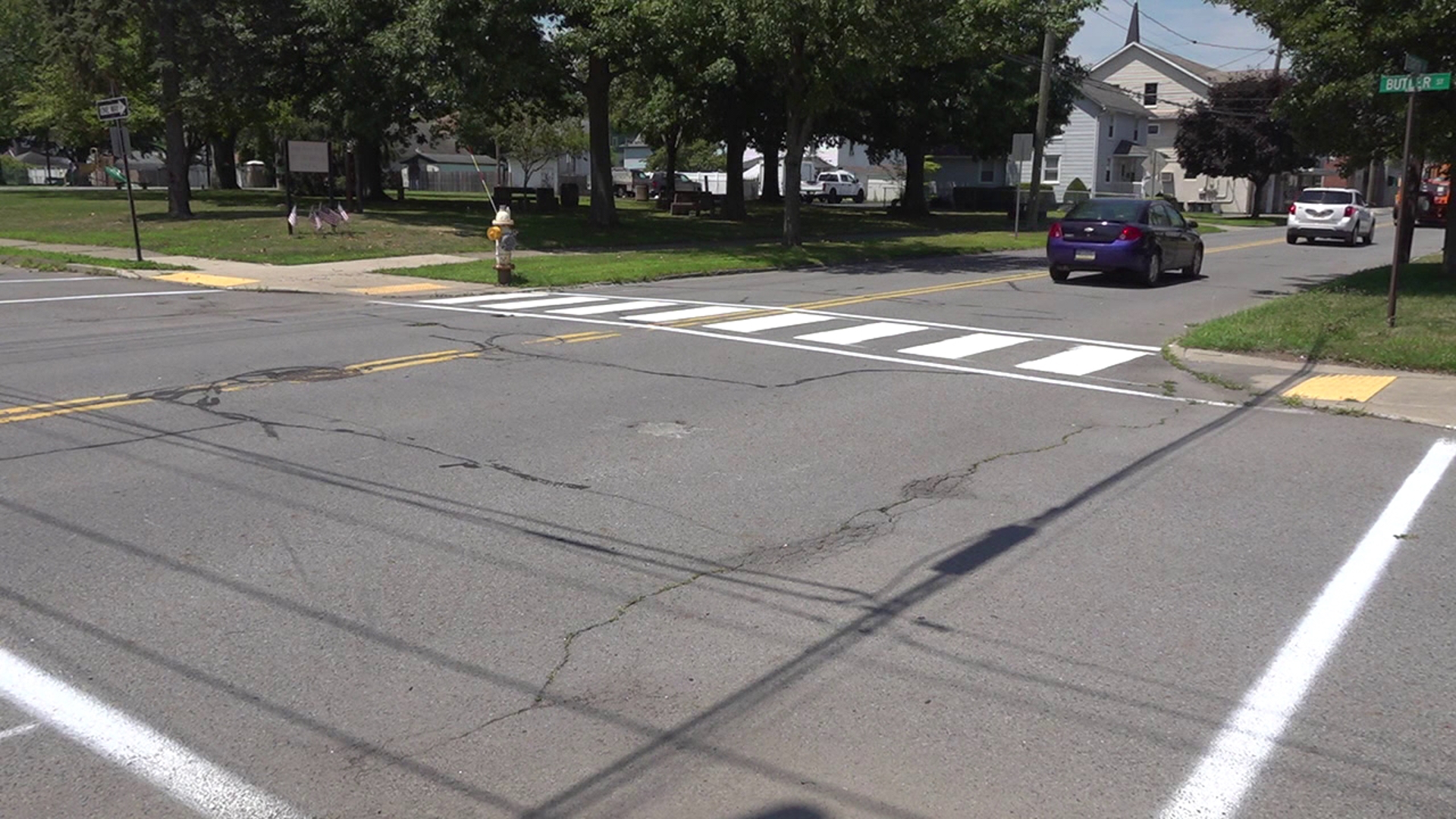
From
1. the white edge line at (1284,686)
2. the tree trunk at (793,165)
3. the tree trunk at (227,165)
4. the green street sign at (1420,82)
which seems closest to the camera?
the white edge line at (1284,686)

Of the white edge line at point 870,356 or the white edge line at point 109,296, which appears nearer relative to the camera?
the white edge line at point 870,356

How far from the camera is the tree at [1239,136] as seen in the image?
57125mm

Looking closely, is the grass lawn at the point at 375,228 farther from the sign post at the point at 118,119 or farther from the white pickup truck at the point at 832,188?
the white pickup truck at the point at 832,188

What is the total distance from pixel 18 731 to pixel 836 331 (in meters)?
11.7

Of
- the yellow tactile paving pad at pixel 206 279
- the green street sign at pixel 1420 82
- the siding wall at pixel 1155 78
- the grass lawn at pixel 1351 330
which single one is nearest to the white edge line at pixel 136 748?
the grass lawn at pixel 1351 330

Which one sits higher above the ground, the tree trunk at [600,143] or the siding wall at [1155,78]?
the siding wall at [1155,78]

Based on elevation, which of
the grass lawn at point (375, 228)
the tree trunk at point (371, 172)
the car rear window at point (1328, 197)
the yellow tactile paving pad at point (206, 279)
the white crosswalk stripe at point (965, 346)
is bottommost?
the white crosswalk stripe at point (965, 346)

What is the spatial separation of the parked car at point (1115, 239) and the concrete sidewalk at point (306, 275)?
1046 cm

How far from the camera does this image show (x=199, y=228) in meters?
30.7

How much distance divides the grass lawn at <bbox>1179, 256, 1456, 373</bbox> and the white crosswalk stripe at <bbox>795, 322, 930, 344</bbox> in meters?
3.45

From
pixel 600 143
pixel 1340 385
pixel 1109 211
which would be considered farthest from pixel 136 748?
pixel 600 143

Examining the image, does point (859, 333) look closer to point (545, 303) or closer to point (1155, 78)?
point (545, 303)

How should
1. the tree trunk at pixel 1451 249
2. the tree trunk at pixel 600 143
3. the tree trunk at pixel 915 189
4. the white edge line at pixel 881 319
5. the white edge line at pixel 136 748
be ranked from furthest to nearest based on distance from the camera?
the tree trunk at pixel 915 189
the tree trunk at pixel 600 143
the tree trunk at pixel 1451 249
the white edge line at pixel 881 319
the white edge line at pixel 136 748

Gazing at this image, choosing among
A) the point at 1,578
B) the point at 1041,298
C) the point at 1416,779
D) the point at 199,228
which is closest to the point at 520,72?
the point at 199,228
